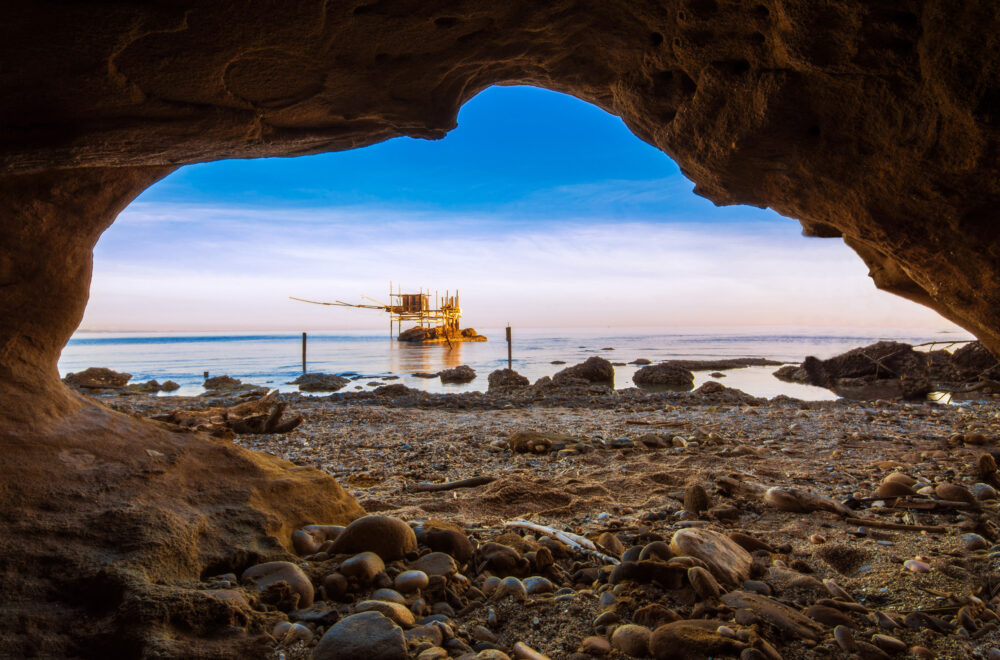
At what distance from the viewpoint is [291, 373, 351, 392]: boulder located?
51.1 feet

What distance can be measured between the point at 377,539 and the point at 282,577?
496 millimetres

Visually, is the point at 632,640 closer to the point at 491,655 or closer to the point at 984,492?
the point at 491,655

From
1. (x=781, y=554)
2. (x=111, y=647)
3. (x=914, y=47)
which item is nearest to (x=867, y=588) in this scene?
(x=781, y=554)

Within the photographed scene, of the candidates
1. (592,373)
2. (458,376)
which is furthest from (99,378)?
(592,373)

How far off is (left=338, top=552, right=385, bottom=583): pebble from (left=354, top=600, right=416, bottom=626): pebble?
0.20 metres

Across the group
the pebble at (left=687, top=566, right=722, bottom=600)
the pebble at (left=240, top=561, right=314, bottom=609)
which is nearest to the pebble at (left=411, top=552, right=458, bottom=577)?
the pebble at (left=240, top=561, right=314, bottom=609)

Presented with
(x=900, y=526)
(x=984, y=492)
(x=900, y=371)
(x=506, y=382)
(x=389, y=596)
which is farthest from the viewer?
(x=900, y=371)

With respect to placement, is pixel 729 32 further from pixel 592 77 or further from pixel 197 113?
pixel 197 113

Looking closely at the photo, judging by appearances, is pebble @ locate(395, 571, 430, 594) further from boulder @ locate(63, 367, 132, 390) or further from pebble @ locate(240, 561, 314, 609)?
boulder @ locate(63, 367, 132, 390)

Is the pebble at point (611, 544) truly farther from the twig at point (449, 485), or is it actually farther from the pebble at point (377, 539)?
the twig at point (449, 485)

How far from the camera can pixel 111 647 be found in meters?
1.72

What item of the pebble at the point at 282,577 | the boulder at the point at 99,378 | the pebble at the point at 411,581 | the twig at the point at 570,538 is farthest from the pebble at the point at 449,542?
the boulder at the point at 99,378

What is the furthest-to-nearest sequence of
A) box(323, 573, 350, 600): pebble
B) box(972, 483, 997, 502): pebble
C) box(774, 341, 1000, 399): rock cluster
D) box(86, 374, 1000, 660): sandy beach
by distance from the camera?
box(774, 341, 1000, 399): rock cluster < box(972, 483, 997, 502): pebble < box(323, 573, 350, 600): pebble < box(86, 374, 1000, 660): sandy beach

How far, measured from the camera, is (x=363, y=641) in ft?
5.85
